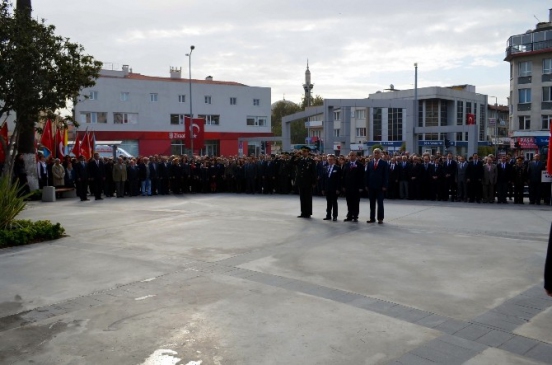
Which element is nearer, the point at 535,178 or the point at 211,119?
the point at 535,178

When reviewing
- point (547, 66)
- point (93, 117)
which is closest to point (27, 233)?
point (93, 117)

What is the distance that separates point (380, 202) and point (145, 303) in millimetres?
Result: 8727

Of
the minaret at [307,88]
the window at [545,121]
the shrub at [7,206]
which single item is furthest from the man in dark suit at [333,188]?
the minaret at [307,88]

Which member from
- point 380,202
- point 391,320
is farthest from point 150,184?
point 391,320

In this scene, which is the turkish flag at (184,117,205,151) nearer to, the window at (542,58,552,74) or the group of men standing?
the group of men standing

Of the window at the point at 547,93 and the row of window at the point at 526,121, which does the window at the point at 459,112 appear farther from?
the window at the point at 547,93

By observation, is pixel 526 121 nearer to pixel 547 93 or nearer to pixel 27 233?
pixel 547 93

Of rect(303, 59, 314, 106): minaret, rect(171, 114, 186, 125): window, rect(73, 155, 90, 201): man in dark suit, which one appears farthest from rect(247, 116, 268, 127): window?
rect(73, 155, 90, 201): man in dark suit

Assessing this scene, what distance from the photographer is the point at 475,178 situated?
19953mm

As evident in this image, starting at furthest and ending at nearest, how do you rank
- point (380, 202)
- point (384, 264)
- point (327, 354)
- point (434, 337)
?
point (380, 202), point (384, 264), point (434, 337), point (327, 354)

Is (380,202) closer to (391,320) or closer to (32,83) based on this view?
(391,320)

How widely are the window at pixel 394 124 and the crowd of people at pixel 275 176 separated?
Answer: 57.5 m

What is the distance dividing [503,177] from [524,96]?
149ft

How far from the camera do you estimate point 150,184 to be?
25266mm
